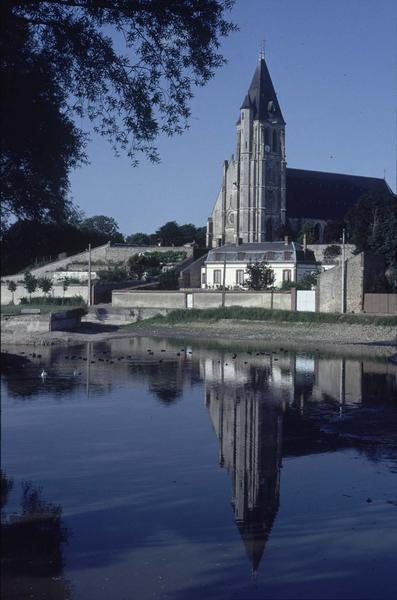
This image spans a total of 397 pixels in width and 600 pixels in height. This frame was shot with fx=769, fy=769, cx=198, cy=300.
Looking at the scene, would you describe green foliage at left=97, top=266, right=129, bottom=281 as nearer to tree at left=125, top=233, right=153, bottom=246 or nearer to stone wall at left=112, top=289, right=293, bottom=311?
stone wall at left=112, top=289, right=293, bottom=311

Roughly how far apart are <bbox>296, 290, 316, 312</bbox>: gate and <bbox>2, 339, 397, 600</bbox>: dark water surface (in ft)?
84.3

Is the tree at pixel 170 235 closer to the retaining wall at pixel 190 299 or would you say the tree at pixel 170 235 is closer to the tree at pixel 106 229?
the tree at pixel 106 229

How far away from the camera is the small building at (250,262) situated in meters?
58.1

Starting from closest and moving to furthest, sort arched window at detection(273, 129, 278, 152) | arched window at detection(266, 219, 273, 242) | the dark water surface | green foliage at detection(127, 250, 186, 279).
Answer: the dark water surface < green foliage at detection(127, 250, 186, 279) < arched window at detection(266, 219, 273, 242) < arched window at detection(273, 129, 278, 152)

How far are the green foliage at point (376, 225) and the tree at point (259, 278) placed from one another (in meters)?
6.68

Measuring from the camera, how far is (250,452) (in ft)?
52.2

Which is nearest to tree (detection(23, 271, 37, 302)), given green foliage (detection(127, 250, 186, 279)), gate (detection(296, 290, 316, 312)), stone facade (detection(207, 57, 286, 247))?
gate (detection(296, 290, 316, 312))

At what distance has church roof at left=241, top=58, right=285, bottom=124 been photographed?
283ft

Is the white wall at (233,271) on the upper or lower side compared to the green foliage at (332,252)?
lower

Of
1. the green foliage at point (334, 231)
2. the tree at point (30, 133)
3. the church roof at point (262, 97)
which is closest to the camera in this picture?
the tree at point (30, 133)

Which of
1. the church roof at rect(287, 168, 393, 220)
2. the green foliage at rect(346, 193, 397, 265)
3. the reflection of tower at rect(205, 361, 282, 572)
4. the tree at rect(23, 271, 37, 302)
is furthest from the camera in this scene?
the church roof at rect(287, 168, 393, 220)

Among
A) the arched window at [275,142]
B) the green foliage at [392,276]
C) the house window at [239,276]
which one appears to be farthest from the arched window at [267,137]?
the green foliage at [392,276]

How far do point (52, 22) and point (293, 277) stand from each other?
50076mm

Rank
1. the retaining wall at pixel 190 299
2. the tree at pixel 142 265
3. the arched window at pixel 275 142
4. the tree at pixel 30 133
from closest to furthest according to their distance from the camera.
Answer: the tree at pixel 30 133 → the retaining wall at pixel 190 299 → the tree at pixel 142 265 → the arched window at pixel 275 142
